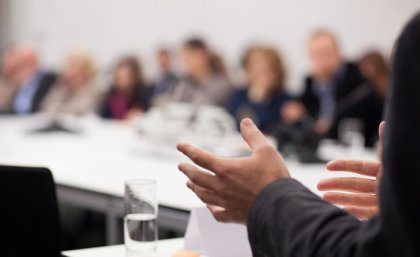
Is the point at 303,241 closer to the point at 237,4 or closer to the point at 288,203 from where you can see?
the point at 288,203

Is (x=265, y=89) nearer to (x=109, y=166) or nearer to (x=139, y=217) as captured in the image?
(x=109, y=166)

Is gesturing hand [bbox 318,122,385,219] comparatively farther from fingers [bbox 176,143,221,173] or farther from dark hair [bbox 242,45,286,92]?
dark hair [bbox 242,45,286,92]

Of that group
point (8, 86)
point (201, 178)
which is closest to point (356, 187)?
point (201, 178)

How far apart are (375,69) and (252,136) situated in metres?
4.79

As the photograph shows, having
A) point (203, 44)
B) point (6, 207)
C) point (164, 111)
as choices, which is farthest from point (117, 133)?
point (6, 207)

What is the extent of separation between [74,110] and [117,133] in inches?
53.7

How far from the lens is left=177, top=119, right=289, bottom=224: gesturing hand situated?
3.31 ft

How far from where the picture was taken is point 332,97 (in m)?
5.19

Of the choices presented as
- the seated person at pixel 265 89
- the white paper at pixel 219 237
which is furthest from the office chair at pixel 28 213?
the seated person at pixel 265 89

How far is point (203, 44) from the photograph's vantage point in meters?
6.52

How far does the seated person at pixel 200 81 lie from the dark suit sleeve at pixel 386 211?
467cm

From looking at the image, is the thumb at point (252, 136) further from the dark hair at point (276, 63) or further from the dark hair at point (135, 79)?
the dark hair at point (135, 79)

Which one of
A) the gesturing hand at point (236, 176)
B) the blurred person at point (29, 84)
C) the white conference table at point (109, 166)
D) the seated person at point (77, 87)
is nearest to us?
the gesturing hand at point (236, 176)

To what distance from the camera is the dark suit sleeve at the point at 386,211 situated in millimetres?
795
